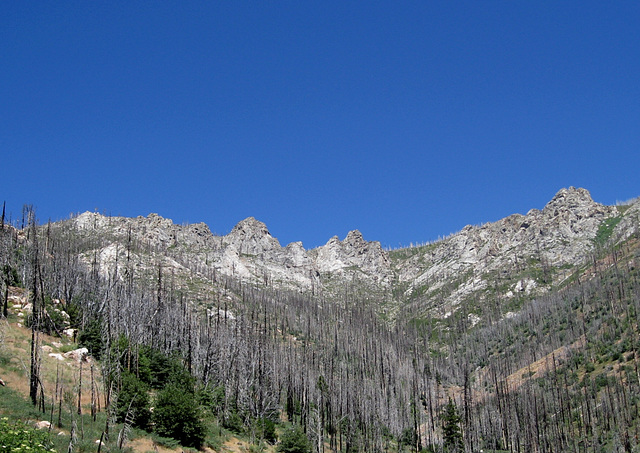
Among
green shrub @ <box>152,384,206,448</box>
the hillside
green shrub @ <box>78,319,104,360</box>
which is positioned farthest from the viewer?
the hillside

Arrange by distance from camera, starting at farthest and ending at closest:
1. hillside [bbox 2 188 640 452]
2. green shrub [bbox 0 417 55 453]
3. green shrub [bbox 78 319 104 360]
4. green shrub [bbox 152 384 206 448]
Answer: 1. hillside [bbox 2 188 640 452]
2. green shrub [bbox 78 319 104 360]
3. green shrub [bbox 152 384 206 448]
4. green shrub [bbox 0 417 55 453]

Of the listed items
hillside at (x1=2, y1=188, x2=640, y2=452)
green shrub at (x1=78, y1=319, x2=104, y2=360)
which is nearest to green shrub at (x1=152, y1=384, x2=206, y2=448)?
hillside at (x1=2, y1=188, x2=640, y2=452)

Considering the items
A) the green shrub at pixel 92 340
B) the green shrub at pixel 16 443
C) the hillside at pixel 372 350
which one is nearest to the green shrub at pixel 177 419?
the hillside at pixel 372 350

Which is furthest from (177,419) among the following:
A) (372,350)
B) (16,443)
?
(372,350)

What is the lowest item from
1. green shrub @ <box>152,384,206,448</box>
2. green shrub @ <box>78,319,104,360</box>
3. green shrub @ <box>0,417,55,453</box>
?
green shrub @ <box>152,384,206,448</box>

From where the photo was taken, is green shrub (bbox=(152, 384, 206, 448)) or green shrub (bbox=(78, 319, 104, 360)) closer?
green shrub (bbox=(152, 384, 206, 448))

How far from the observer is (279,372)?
10419cm

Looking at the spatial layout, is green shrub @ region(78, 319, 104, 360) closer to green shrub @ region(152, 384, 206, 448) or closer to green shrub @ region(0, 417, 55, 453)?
green shrub @ region(152, 384, 206, 448)

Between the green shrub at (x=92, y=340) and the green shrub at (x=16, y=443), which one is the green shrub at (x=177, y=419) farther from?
the green shrub at (x=16, y=443)

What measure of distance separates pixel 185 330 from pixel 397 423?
47464 mm

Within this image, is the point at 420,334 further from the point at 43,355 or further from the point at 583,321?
the point at 43,355

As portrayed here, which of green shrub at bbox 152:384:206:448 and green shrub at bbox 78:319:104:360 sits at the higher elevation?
green shrub at bbox 78:319:104:360

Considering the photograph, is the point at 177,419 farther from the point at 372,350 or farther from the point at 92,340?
the point at 372,350

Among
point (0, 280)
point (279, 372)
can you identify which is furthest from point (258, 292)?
point (0, 280)
